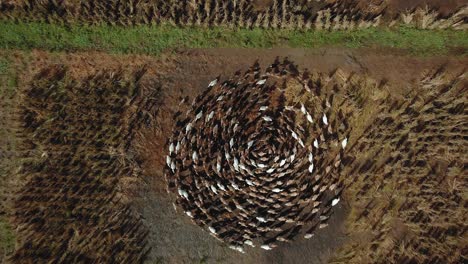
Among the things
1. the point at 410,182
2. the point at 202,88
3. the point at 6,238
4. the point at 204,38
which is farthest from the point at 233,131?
the point at 6,238

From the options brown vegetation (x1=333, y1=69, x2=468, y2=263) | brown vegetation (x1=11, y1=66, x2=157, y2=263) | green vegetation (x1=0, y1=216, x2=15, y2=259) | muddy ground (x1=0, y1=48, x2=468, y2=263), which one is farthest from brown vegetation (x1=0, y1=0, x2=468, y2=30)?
green vegetation (x1=0, y1=216, x2=15, y2=259)

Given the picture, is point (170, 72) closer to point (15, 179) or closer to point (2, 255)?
point (15, 179)

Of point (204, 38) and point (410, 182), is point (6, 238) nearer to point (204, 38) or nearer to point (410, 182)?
point (204, 38)

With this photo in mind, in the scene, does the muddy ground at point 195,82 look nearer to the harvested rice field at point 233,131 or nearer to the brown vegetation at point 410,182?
the harvested rice field at point 233,131

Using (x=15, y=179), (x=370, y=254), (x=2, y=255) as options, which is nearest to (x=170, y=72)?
(x=15, y=179)

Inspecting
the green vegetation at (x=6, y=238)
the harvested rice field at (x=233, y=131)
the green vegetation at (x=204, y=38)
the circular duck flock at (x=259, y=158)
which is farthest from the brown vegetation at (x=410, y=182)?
the green vegetation at (x=6, y=238)

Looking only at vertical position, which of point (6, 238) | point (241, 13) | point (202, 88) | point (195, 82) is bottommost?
point (6, 238)
